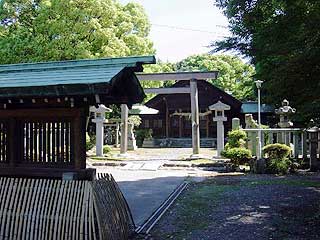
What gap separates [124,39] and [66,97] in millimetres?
20986

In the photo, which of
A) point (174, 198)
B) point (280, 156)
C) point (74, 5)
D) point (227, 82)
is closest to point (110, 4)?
point (74, 5)

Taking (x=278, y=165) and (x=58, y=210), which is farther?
(x=278, y=165)

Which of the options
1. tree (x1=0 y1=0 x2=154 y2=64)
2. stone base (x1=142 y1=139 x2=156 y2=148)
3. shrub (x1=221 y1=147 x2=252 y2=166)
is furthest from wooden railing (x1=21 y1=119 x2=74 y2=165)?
stone base (x1=142 y1=139 x2=156 y2=148)

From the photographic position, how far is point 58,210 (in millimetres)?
6484

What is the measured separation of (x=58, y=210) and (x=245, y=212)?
452cm

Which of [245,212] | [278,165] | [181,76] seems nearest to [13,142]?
[245,212]

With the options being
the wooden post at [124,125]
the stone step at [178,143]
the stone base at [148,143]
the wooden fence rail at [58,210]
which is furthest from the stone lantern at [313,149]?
the stone base at [148,143]

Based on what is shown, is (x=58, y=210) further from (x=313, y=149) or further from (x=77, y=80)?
(x=313, y=149)

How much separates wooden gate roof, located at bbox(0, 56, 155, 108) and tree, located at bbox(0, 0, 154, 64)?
52.2 feet

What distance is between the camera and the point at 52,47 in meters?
23.2

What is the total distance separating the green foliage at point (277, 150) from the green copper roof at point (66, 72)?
10457 millimetres

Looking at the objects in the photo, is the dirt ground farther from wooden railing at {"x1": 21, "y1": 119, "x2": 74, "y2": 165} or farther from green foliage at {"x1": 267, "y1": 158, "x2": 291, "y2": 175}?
wooden railing at {"x1": 21, "y1": 119, "x2": 74, "y2": 165}

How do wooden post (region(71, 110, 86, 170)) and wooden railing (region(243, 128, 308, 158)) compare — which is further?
wooden railing (region(243, 128, 308, 158))

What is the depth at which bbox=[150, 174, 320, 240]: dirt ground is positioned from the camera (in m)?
7.44
